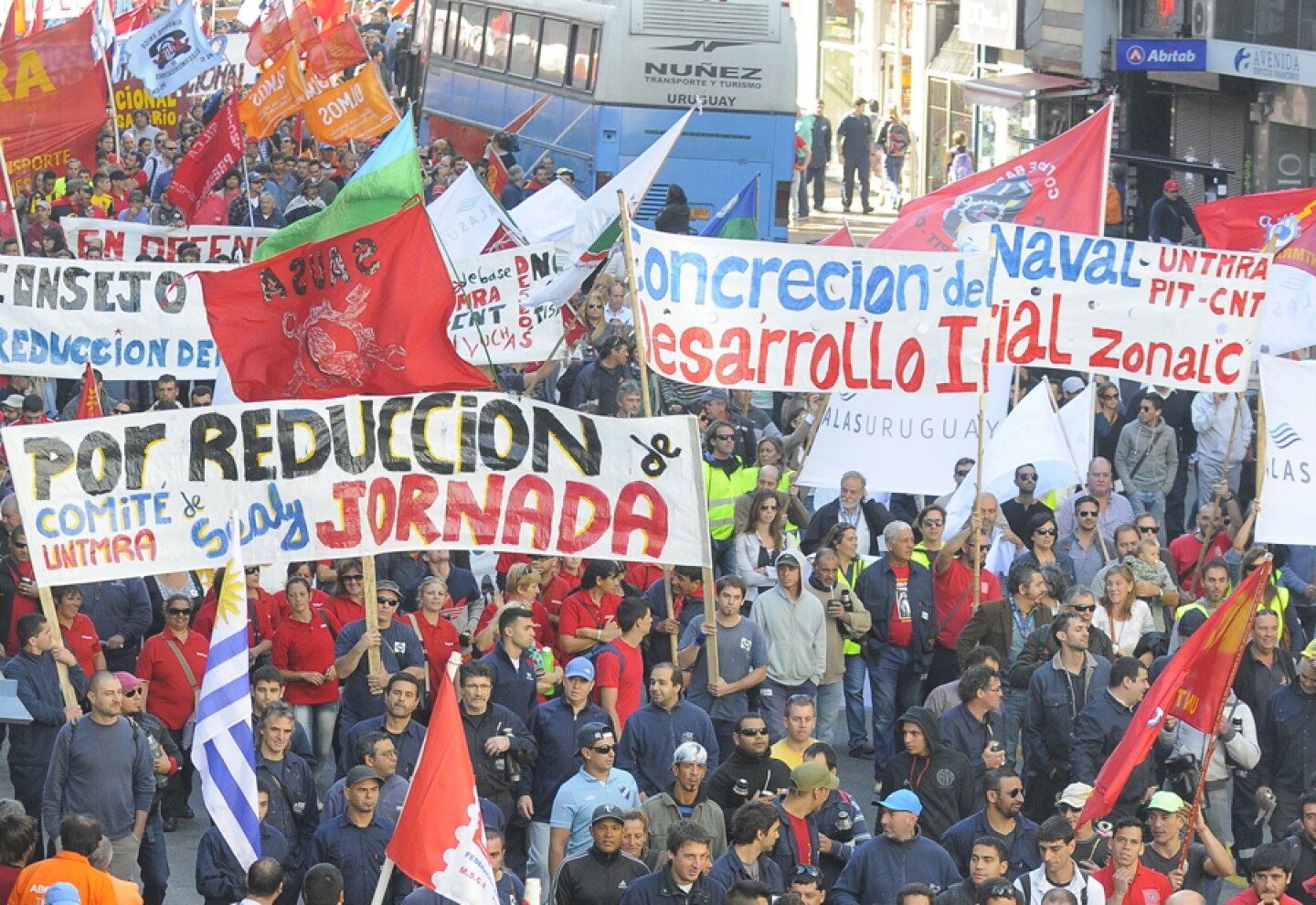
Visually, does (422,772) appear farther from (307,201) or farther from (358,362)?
(307,201)

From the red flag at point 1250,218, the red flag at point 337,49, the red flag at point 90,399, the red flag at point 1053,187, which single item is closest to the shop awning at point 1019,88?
the red flag at point 337,49

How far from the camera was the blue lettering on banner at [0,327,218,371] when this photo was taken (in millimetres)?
16391

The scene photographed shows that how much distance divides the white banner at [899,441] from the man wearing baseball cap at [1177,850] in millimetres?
4913

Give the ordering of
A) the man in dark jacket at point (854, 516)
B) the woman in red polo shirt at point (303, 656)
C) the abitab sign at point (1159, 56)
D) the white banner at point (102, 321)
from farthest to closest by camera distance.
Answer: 1. the abitab sign at point (1159, 56)
2. the white banner at point (102, 321)
3. the man in dark jacket at point (854, 516)
4. the woman in red polo shirt at point (303, 656)

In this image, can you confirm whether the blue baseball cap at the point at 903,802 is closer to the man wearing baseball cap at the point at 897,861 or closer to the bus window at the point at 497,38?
the man wearing baseball cap at the point at 897,861

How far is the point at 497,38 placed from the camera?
30.2 meters

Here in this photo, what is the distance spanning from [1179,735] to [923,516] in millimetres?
2535

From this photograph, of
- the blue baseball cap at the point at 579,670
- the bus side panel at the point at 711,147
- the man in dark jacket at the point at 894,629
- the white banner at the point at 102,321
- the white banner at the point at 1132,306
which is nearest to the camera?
the blue baseball cap at the point at 579,670

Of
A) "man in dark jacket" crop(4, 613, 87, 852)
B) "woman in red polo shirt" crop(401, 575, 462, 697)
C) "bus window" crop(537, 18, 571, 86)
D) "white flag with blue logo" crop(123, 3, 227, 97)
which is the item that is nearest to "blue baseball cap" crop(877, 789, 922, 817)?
"woman in red polo shirt" crop(401, 575, 462, 697)

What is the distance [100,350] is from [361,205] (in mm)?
4844

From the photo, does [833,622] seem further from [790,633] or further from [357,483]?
[357,483]

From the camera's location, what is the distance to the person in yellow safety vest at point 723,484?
1468 centimetres

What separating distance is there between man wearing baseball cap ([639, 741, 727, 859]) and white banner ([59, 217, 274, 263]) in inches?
402

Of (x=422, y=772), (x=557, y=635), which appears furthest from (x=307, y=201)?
(x=422, y=772)
